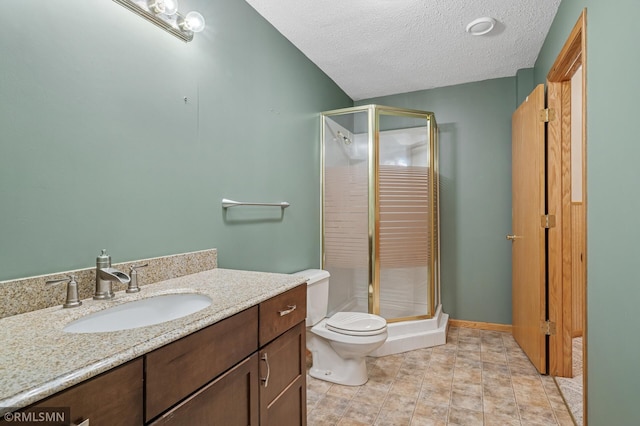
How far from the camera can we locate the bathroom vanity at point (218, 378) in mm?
690

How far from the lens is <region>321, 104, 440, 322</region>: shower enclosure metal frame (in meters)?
2.83

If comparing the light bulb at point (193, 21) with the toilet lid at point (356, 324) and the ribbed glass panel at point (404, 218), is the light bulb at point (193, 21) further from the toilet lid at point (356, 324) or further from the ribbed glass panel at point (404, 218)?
the toilet lid at point (356, 324)

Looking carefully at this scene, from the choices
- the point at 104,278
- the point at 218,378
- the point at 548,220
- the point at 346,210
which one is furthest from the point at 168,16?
the point at 548,220

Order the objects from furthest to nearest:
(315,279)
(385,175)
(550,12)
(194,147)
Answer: (385,175) < (315,279) < (550,12) < (194,147)

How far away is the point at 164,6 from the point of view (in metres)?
1.42

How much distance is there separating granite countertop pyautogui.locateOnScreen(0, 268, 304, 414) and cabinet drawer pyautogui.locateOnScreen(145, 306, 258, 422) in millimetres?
31

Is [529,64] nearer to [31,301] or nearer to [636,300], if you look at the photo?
[636,300]

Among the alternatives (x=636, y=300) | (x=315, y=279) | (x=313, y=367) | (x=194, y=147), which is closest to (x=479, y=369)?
(x=313, y=367)

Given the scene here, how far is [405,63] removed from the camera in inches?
114

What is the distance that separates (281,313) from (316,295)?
1105mm

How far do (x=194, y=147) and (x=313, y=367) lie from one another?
1.72 meters

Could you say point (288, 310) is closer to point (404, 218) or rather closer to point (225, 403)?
point (225, 403)

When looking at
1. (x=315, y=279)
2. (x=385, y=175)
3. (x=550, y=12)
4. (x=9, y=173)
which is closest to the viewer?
(x=9, y=173)

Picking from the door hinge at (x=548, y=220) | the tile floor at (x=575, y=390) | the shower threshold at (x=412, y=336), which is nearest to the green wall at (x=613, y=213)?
the tile floor at (x=575, y=390)
